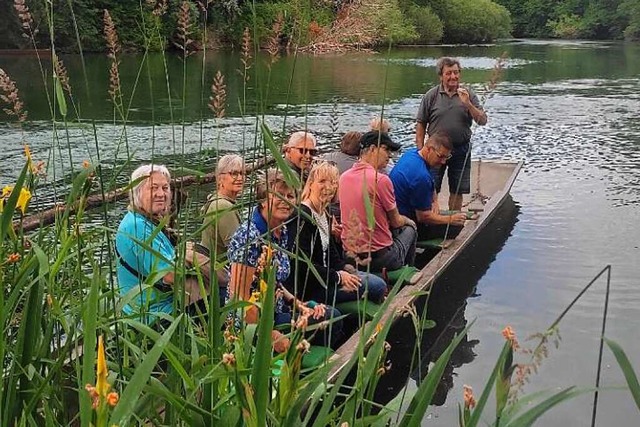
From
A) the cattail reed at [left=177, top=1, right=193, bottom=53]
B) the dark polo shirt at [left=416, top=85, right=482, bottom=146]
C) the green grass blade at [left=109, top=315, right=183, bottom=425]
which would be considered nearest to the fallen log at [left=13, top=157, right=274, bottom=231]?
the cattail reed at [left=177, top=1, right=193, bottom=53]

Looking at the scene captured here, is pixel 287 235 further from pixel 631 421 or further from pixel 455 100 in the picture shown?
pixel 455 100

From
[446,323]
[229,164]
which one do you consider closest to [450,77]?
[446,323]

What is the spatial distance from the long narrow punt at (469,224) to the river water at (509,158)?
1.02ft

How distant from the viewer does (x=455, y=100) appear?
6.24 meters

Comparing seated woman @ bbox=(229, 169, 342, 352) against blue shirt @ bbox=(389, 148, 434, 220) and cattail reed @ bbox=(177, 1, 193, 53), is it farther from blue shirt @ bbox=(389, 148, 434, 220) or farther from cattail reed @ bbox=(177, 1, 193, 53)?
blue shirt @ bbox=(389, 148, 434, 220)

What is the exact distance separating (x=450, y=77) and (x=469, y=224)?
1.10m

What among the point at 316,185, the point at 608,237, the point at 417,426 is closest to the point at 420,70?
the point at 608,237

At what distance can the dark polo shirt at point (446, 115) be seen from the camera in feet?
20.5

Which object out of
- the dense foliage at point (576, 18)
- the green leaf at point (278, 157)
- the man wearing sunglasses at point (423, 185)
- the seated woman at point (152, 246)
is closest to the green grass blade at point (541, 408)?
the green leaf at point (278, 157)

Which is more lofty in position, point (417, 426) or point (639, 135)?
point (417, 426)

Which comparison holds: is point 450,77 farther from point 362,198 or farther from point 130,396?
point 130,396

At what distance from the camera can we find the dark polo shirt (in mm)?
6262

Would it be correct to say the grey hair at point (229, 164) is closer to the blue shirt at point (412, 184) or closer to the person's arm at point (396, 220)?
the person's arm at point (396, 220)

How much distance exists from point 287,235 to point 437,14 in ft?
163
